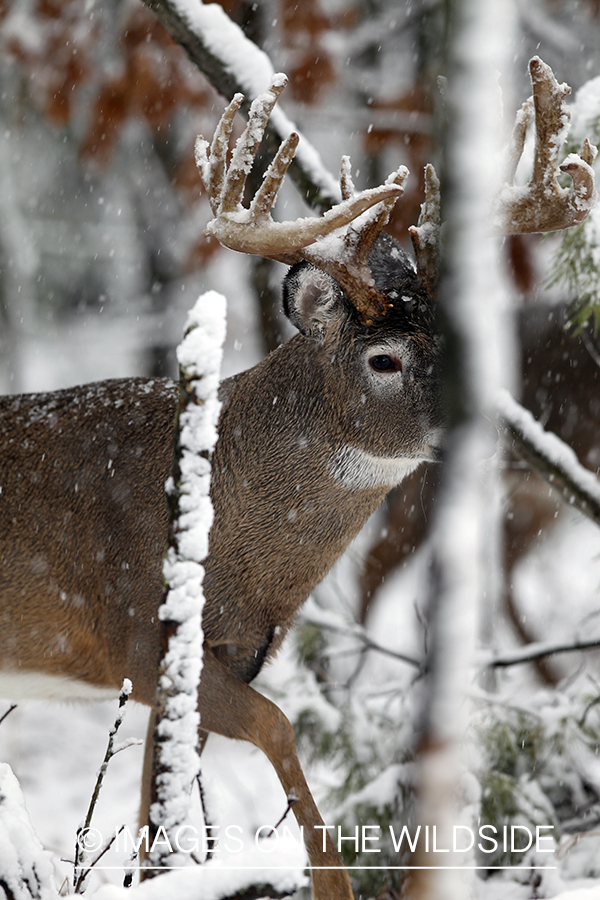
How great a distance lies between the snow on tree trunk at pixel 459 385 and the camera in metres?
0.77

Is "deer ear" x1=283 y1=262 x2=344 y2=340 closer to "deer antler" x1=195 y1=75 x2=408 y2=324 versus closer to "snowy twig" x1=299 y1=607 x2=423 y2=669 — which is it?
→ "deer antler" x1=195 y1=75 x2=408 y2=324

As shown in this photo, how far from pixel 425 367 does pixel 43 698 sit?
5.28 feet

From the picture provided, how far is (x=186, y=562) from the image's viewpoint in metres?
1.30

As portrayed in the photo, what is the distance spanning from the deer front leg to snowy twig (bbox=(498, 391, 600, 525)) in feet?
4.39

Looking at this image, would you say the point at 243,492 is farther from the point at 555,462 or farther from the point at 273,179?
the point at 555,462

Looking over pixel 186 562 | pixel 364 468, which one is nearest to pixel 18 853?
pixel 186 562

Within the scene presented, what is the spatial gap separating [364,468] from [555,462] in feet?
2.85

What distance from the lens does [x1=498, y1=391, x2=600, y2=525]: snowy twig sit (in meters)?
3.03

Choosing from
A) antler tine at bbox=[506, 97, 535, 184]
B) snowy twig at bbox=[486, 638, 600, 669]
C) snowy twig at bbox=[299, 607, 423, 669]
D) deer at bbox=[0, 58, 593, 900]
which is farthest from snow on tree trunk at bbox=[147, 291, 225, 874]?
snowy twig at bbox=[299, 607, 423, 669]

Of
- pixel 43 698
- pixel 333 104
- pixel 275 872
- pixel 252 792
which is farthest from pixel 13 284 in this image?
Answer: pixel 275 872

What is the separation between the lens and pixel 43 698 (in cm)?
279

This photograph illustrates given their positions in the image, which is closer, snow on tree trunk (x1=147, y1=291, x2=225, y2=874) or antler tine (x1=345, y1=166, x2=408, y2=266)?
snow on tree trunk (x1=147, y1=291, x2=225, y2=874)

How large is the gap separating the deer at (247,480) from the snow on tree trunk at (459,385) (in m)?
1.43

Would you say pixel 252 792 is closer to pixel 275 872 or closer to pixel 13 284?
pixel 275 872
